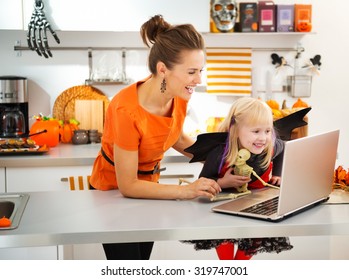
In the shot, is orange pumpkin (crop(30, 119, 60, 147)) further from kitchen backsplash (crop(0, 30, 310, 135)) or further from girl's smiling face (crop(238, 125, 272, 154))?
girl's smiling face (crop(238, 125, 272, 154))

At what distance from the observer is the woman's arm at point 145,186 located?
2.05m

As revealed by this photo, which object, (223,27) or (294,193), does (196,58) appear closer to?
(294,193)

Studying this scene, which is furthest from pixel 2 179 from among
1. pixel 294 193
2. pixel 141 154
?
pixel 294 193

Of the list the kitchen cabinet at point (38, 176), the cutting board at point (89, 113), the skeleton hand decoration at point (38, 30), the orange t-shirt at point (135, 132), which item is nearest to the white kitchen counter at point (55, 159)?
the kitchen cabinet at point (38, 176)

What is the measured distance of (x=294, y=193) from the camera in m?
1.86

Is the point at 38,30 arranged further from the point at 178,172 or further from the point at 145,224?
the point at 145,224

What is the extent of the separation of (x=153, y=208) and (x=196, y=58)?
525 millimetres

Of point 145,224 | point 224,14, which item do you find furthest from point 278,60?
point 145,224

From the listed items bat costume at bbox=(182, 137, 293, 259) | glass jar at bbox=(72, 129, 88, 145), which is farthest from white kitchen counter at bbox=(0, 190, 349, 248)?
glass jar at bbox=(72, 129, 88, 145)

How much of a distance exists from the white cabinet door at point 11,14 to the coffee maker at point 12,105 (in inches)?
13.3

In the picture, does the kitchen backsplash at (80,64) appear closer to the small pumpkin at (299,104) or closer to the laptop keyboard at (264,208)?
the small pumpkin at (299,104)

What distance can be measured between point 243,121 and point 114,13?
4.72ft

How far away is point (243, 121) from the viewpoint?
2.23 meters

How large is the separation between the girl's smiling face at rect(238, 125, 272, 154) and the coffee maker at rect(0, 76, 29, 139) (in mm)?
1768
